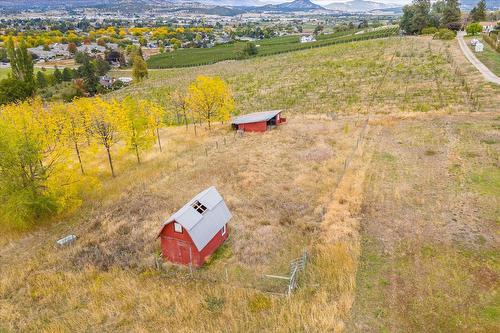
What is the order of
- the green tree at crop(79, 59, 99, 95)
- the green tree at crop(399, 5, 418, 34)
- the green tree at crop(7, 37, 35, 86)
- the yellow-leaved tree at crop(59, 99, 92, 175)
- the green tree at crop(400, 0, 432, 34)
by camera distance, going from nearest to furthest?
1. the yellow-leaved tree at crop(59, 99, 92, 175)
2. the green tree at crop(7, 37, 35, 86)
3. the green tree at crop(79, 59, 99, 95)
4. the green tree at crop(400, 0, 432, 34)
5. the green tree at crop(399, 5, 418, 34)

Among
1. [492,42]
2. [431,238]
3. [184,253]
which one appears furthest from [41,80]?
[492,42]

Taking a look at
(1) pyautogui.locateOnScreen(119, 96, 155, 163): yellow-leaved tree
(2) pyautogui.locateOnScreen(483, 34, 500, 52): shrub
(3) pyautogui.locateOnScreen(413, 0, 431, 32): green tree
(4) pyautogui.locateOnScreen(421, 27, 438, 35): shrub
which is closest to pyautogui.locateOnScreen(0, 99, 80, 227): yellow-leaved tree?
(1) pyautogui.locateOnScreen(119, 96, 155, 163): yellow-leaved tree

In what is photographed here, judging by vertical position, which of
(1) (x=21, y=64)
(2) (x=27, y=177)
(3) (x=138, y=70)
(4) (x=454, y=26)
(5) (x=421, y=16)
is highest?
(5) (x=421, y=16)

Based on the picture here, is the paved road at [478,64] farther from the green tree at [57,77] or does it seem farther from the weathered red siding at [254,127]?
the green tree at [57,77]

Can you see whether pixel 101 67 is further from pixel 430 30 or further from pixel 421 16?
pixel 430 30

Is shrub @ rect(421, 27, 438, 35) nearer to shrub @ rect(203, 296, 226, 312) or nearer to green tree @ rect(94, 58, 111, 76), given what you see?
green tree @ rect(94, 58, 111, 76)
